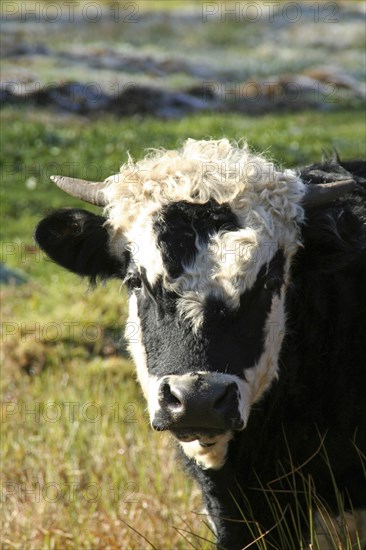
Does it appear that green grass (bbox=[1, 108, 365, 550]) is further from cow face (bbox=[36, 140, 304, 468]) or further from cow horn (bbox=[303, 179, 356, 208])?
cow horn (bbox=[303, 179, 356, 208])

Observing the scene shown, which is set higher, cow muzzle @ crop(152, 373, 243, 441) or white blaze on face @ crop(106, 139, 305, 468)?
white blaze on face @ crop(106, 139, 305, 468)

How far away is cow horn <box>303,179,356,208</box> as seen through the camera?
18.3 ft

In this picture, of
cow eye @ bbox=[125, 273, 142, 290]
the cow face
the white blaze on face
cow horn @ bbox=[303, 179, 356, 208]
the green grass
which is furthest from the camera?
the green grass

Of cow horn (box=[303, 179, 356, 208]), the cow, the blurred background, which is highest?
cow horn (box=[303, 179, 356, 208])

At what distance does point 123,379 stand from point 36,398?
2.85ft

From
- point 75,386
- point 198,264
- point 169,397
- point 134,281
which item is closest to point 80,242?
point 134,281

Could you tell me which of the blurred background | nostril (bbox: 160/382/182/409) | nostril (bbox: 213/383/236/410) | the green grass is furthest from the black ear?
nostril (bbox: 213/383/236/410)

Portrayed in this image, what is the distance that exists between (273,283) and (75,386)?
395cm

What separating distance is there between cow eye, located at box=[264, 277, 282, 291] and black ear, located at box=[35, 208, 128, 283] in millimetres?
890

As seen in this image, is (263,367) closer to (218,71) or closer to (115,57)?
(115,57)

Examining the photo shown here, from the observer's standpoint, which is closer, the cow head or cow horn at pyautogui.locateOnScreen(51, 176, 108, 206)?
the cow head

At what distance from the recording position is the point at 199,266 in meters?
5.06

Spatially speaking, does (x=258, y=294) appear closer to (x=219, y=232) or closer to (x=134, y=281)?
(x=219, y=232)

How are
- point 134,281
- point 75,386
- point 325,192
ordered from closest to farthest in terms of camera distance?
point 134,281
point 325,192
point 75,386
